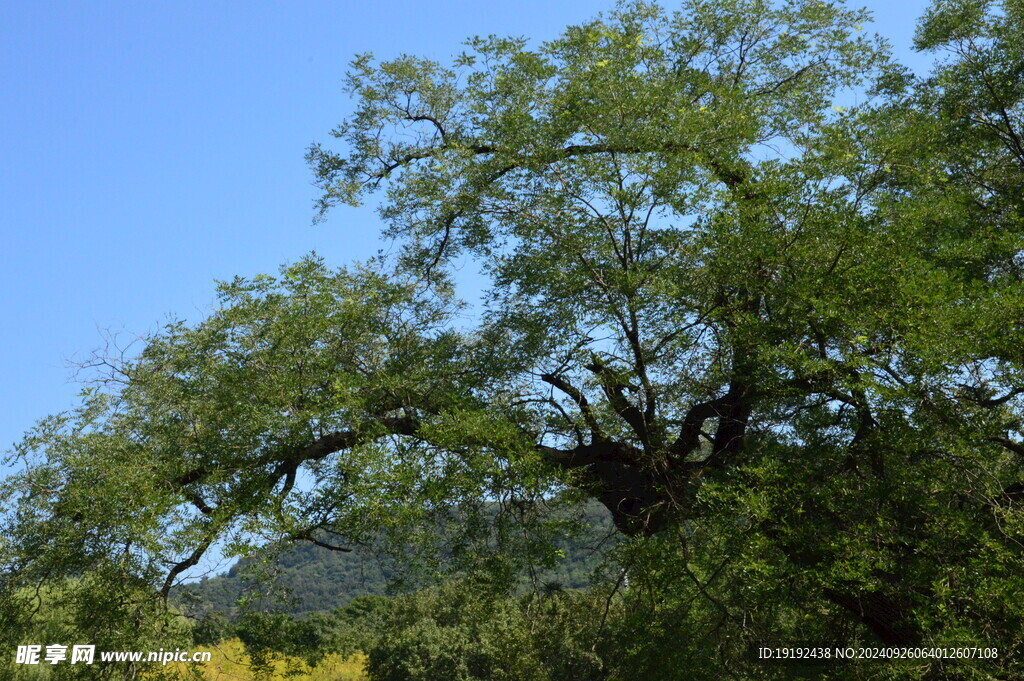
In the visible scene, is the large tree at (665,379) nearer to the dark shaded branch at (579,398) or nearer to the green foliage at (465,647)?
the dark shaded branch at (579,398)

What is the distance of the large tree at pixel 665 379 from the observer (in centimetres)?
860

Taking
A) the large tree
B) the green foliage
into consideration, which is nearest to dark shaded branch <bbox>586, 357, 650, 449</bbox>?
the large tree

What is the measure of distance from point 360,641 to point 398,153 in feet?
69.7

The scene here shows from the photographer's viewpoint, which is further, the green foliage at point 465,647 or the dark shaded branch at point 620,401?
the green foliage at point 465,647

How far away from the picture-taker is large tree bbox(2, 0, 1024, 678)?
8.60m

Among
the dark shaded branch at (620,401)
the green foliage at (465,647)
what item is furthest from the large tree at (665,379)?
the green foliage at (465,647)

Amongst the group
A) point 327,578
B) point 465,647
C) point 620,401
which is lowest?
point 465,647

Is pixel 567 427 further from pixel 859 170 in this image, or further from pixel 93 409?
pixel 93 409

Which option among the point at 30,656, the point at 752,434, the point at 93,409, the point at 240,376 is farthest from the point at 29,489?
the point at 752,434

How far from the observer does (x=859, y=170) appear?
990cm

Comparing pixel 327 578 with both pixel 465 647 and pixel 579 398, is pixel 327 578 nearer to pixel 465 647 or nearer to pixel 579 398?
pixel 465 647

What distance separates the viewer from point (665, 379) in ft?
34.9

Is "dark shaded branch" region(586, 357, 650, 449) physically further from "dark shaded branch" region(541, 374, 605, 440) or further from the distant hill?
the distant hill

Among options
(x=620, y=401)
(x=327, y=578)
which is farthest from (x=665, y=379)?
(x=327, y=578)
